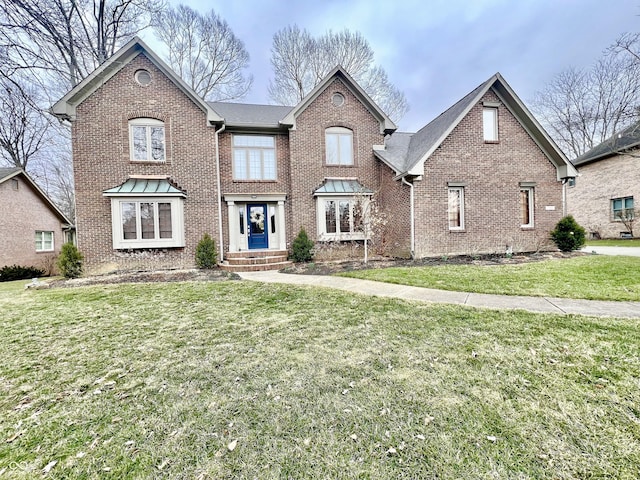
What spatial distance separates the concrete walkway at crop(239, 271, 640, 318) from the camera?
460cm

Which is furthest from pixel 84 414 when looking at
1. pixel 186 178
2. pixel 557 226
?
pixel 557 226

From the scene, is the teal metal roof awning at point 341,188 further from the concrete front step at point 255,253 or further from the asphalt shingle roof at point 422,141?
the concrete front step at point 255,253

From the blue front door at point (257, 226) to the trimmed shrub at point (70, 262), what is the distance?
5.83m

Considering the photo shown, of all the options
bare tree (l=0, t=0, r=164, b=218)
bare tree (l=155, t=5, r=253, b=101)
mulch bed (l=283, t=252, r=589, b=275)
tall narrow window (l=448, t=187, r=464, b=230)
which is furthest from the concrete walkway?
bare tree (l=155, t=5, r=253, b=101)

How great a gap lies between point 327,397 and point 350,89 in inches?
507

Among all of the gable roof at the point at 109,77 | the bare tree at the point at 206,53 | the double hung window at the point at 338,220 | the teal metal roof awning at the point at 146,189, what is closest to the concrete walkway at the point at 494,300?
the double hung window at the point at 338,220

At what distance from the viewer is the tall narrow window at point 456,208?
1141 centimetres

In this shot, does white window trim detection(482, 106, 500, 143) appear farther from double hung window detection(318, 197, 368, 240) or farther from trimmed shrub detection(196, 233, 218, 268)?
trimmed shrub detection(196, 233, 218, 268)

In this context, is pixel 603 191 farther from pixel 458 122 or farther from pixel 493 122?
pixel 458 122

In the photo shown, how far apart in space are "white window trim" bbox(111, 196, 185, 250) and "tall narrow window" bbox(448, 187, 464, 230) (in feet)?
33.9

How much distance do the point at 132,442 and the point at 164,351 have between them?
161cm

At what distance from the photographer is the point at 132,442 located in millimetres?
2109

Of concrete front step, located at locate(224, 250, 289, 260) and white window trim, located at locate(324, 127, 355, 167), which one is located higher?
white window trim, located at locate(324, 127, 355, 167)

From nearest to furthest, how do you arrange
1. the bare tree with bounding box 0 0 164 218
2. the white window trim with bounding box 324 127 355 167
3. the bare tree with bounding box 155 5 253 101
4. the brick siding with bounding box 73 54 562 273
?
the bare tree with bounding box 0 0 164 218 < the brick siding with bounding box 73 54 562 273 < the white window trim with bounding box 324 127 355 167 < the bare tree with bounding box 155 5 253 101
